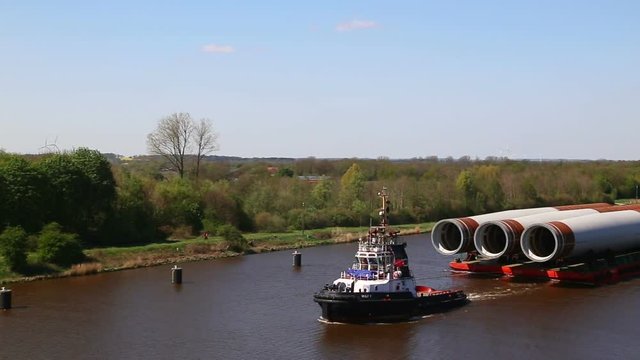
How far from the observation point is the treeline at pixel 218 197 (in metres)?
63.5

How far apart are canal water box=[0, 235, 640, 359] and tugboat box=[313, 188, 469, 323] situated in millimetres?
743

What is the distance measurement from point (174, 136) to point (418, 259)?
4955 centimetres

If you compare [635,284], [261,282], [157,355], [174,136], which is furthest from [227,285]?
[174,136]

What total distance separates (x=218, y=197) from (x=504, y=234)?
35982 millimetres

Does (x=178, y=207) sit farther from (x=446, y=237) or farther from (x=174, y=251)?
(x=446, y=237)

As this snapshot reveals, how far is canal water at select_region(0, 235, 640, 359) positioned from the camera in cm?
3503

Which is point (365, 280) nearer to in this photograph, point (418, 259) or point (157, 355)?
point (157, 355)

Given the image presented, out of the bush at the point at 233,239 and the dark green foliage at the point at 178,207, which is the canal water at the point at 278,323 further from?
the dark green foliage at the point at 178,207

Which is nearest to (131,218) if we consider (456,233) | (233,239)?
(233,239)

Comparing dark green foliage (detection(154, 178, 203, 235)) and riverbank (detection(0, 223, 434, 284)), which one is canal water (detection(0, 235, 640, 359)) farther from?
dark green foliage (detection(154, 178, 203, 235))

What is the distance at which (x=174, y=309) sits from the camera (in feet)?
144

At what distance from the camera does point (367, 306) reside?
39.6m

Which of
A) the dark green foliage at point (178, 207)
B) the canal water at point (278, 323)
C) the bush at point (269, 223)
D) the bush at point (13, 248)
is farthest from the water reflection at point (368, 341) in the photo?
the bush at point (269, 223)

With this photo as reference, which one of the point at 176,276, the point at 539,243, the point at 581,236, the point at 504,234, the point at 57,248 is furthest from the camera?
the point at 504,234
